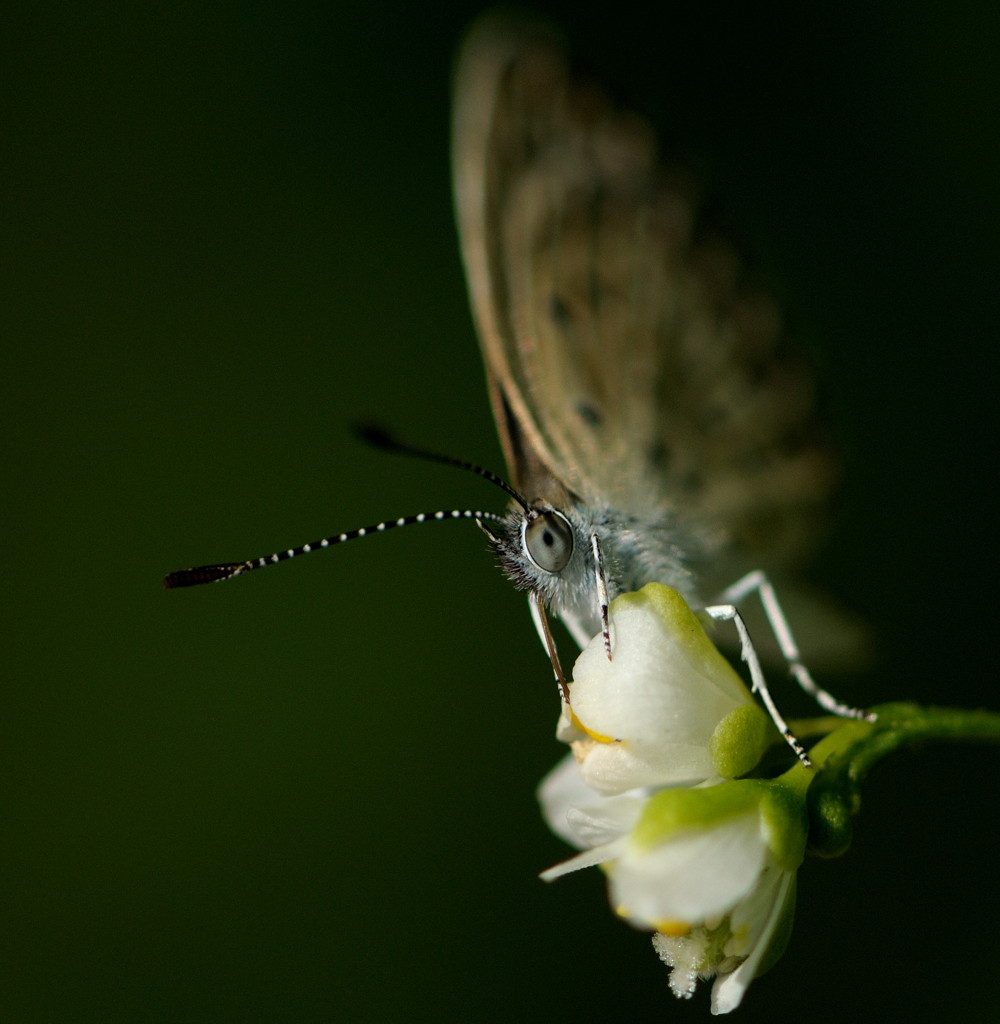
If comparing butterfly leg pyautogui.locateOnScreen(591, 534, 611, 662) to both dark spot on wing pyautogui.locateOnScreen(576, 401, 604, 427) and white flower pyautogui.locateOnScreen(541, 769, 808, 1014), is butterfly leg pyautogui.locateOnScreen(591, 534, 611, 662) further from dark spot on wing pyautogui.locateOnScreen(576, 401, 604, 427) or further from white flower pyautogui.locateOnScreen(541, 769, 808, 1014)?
dark spot on wing pyautogui.locateOnScreen(576, 401, 604, 427)

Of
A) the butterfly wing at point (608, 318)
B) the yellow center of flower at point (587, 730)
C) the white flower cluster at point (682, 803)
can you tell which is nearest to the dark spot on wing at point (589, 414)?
the butterfly wing at point (608, 318)

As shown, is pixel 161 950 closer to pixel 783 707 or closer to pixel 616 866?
pixel 783 707

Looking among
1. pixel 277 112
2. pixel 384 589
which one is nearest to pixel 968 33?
pixel 277 112

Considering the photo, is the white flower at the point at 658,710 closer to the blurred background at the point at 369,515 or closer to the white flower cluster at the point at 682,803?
the white flower cluster at the point at 682,803

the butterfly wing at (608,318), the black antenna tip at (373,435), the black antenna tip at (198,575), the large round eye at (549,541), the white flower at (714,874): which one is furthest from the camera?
the butterfly wing at (608,318)

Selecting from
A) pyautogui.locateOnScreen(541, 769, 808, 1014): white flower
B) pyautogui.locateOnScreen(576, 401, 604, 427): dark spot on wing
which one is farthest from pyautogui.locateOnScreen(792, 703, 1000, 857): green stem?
pyautogui.locateOnScreen(576, 401, 604, 427): dark spot on wing

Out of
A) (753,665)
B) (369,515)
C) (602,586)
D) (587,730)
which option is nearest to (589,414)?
(602,586)

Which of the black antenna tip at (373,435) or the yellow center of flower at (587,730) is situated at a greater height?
the black antenna tip at (373,435)
